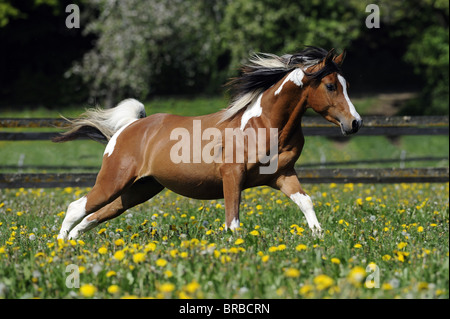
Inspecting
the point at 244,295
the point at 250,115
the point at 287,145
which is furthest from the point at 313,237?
the point at 244,295

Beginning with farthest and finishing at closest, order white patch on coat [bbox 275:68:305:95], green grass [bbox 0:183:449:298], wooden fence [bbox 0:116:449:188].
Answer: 1. wooden fence [bbox 0:116:449:188]
2. white patch on coat [bbox 275:68:305:95]
3. green grass [bbox 0:183:449:298]

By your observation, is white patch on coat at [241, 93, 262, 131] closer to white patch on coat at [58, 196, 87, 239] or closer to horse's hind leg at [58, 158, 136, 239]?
horse's hind leg at [58, 158, 136, 239]

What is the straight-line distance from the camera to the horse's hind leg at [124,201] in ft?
18.9

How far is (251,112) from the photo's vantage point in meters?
5.34

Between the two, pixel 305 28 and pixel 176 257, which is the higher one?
pixel 305 28

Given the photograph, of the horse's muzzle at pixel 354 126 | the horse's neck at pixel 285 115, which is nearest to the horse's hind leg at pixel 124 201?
the horse's neck at pixel 285 115

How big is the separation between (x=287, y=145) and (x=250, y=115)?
16.8 inches

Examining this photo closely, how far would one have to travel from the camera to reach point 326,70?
5.10 metres

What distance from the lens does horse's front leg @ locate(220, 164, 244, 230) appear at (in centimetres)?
505

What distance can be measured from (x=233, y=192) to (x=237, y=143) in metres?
0.44
